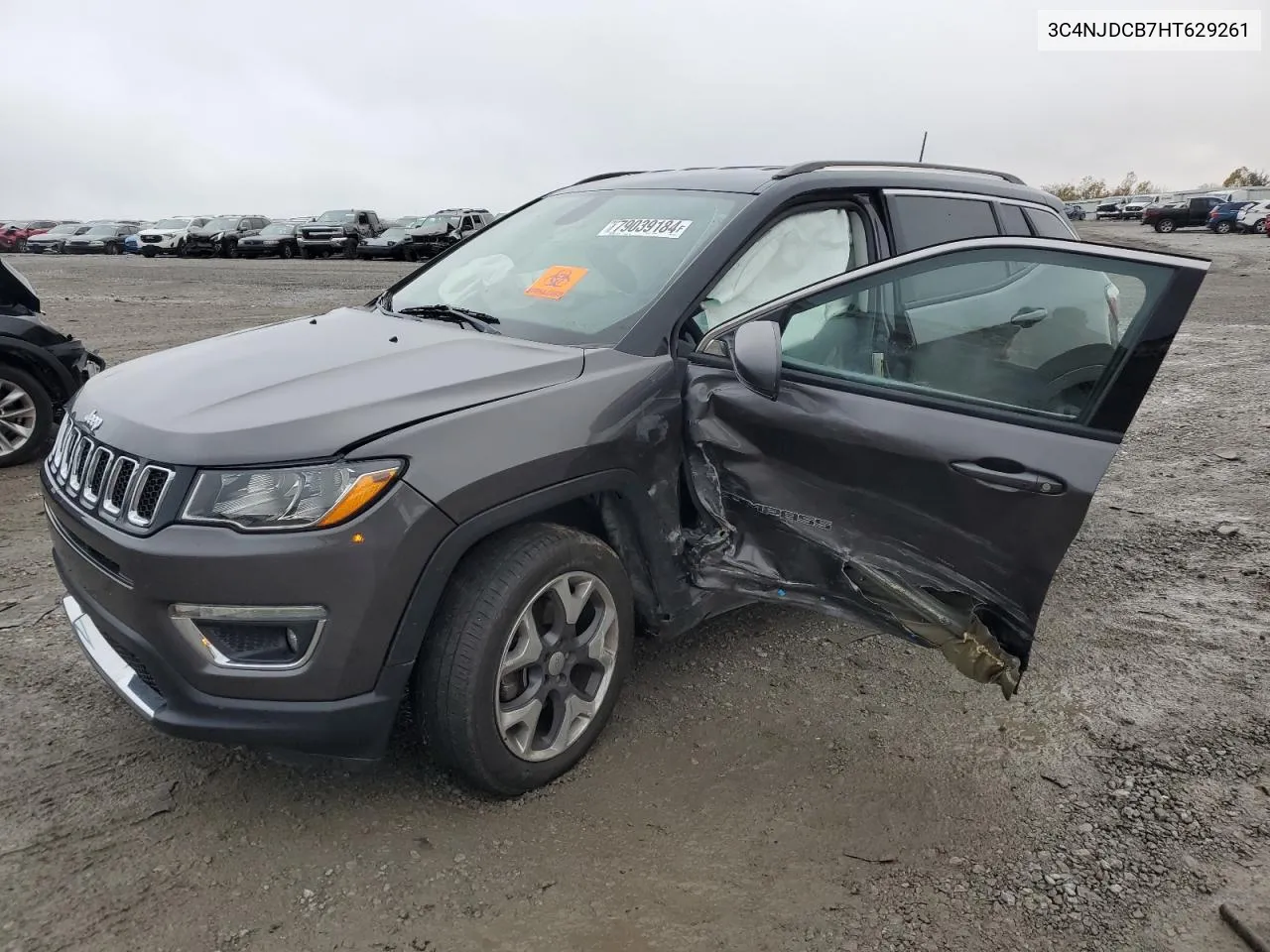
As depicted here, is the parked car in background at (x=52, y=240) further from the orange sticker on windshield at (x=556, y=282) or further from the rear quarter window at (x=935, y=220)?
the rear quarter window at (x=935, y=220)

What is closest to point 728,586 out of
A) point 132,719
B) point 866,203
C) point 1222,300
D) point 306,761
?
point 306,761

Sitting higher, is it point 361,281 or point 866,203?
point 866,203

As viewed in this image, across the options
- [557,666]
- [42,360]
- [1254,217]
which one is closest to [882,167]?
[557,666]

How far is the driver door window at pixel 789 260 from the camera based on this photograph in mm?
3123

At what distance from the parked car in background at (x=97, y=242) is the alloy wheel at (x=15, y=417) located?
36.5 meters

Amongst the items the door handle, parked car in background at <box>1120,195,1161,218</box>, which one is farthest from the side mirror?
parked car in background at <box>1120,195,1161,218</box>

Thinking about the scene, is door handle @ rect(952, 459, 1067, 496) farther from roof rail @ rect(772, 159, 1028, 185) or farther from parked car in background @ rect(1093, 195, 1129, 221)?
parked car in background @ rect(1093, 195, 1129, 221)

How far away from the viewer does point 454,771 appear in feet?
8.29

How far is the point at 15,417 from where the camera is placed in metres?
5.75

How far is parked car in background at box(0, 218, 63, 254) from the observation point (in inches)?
1547

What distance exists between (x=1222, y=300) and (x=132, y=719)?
16856 mm

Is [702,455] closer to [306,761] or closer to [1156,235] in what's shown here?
[306,761]

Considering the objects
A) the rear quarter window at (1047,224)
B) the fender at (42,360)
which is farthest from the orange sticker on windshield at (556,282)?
the fender at (42,360)

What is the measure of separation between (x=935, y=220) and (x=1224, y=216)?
4392 centimetres
